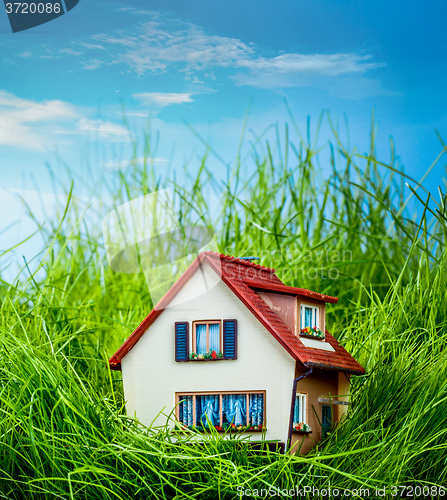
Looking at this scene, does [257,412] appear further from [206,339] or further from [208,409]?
[206,339]

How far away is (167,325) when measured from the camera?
3.20 m

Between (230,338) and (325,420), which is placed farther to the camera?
(325,420)

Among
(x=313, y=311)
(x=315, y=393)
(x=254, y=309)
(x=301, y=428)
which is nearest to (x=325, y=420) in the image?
(x=315, y=393)

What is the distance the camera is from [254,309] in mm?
3062

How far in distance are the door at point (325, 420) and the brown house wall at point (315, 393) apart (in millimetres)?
54

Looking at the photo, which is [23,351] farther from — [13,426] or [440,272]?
[440,272]

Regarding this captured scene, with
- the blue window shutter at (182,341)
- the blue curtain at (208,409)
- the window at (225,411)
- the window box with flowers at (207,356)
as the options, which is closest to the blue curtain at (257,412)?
the window at (225,411)

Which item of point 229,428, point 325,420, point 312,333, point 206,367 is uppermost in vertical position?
point 312,333

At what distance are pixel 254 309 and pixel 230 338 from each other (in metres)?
0.20

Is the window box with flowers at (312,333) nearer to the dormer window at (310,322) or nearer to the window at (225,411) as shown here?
the dormer window at (310,322)

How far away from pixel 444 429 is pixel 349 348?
123cm

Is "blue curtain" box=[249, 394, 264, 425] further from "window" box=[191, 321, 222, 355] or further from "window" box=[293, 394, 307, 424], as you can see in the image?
"window" box=[191, 321, 222, 355]

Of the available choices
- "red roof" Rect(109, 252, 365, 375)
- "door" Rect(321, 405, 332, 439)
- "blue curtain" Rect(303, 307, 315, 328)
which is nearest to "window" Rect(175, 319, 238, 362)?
"red roof" Rect(109, 252, 365, 375)

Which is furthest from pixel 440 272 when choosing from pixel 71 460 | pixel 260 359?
pixel 71 460
